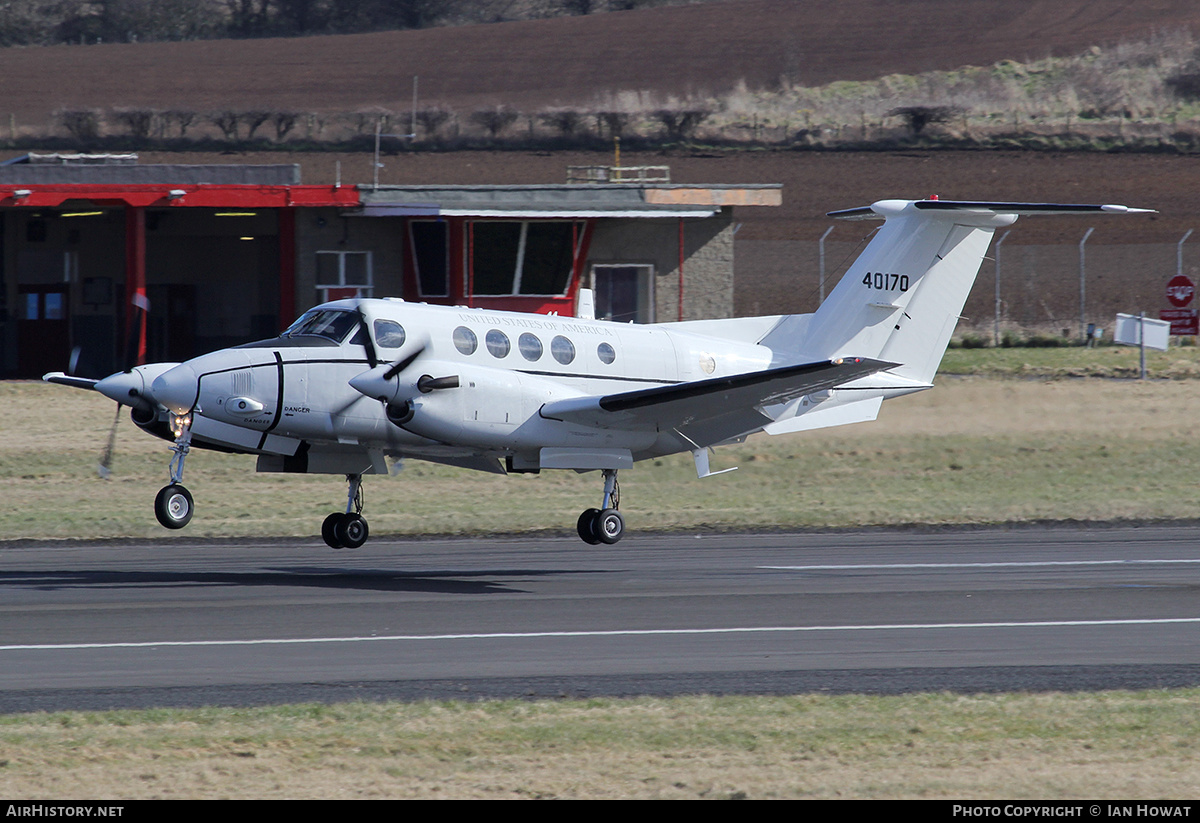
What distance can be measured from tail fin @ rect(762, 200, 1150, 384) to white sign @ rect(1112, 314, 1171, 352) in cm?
1994

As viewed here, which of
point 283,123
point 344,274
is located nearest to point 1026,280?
point 344,274

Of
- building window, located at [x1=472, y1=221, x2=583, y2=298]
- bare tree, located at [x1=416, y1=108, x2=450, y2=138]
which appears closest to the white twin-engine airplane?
building window, located at [x1=472, y1=221, x2=583, y2=298]

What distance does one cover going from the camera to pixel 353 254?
4266cm

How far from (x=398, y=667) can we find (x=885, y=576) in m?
7.78

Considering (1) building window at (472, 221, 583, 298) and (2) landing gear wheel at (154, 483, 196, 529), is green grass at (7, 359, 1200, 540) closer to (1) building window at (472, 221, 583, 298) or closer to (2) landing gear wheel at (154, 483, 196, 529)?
(2) landing gear wheel at (154, 483, 196, 529)

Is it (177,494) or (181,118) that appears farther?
(181,118)

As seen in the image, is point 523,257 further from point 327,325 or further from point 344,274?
point 327,325

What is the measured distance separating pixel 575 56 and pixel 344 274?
47.3 m

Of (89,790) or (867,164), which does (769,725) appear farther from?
(867,164)

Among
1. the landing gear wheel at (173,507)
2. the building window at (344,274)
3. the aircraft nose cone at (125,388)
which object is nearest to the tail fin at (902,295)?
the landing gear wheel at (173,507)

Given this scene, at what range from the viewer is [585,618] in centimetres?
1474

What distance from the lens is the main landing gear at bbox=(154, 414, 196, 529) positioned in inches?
643

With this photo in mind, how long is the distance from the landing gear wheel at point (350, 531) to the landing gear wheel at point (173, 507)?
2.53 m
